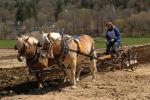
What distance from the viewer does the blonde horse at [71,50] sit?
38.8ft

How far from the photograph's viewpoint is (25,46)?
11211 mm

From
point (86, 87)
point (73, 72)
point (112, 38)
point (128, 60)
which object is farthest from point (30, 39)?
point (128, 60)

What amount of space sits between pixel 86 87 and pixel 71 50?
117 centimetres

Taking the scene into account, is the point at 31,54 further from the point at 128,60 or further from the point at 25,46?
the point at 128,60

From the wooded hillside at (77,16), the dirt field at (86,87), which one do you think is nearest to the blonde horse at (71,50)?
the dirt field at (86,87)

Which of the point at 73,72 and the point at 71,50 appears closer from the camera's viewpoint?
the point at 71,50

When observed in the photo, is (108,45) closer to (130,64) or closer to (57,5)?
(130,64)

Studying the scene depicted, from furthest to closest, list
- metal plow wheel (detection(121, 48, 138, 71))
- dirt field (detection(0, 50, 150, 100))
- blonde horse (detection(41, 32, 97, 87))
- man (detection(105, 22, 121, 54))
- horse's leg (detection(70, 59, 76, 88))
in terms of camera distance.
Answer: metal plow wheel (detection(121, 48, 138, 71)), man (detection(105, 22, 121, 54)), horse's leg (detection(70, 59, 76, 88)), blonde horse (detection(41, 32, 97, 87)), dirt field (detection(0, 50, 150, 100))

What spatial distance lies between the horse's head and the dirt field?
1.10 m

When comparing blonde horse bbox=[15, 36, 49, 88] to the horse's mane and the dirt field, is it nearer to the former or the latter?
the horse's mane

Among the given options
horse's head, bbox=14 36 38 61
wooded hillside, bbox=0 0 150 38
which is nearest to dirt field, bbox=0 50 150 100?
horse's head, bbox=14 36 38 61

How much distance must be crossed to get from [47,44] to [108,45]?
415cm

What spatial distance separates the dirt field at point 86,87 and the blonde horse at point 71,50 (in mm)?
414

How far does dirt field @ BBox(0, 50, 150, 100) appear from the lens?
11.2m
